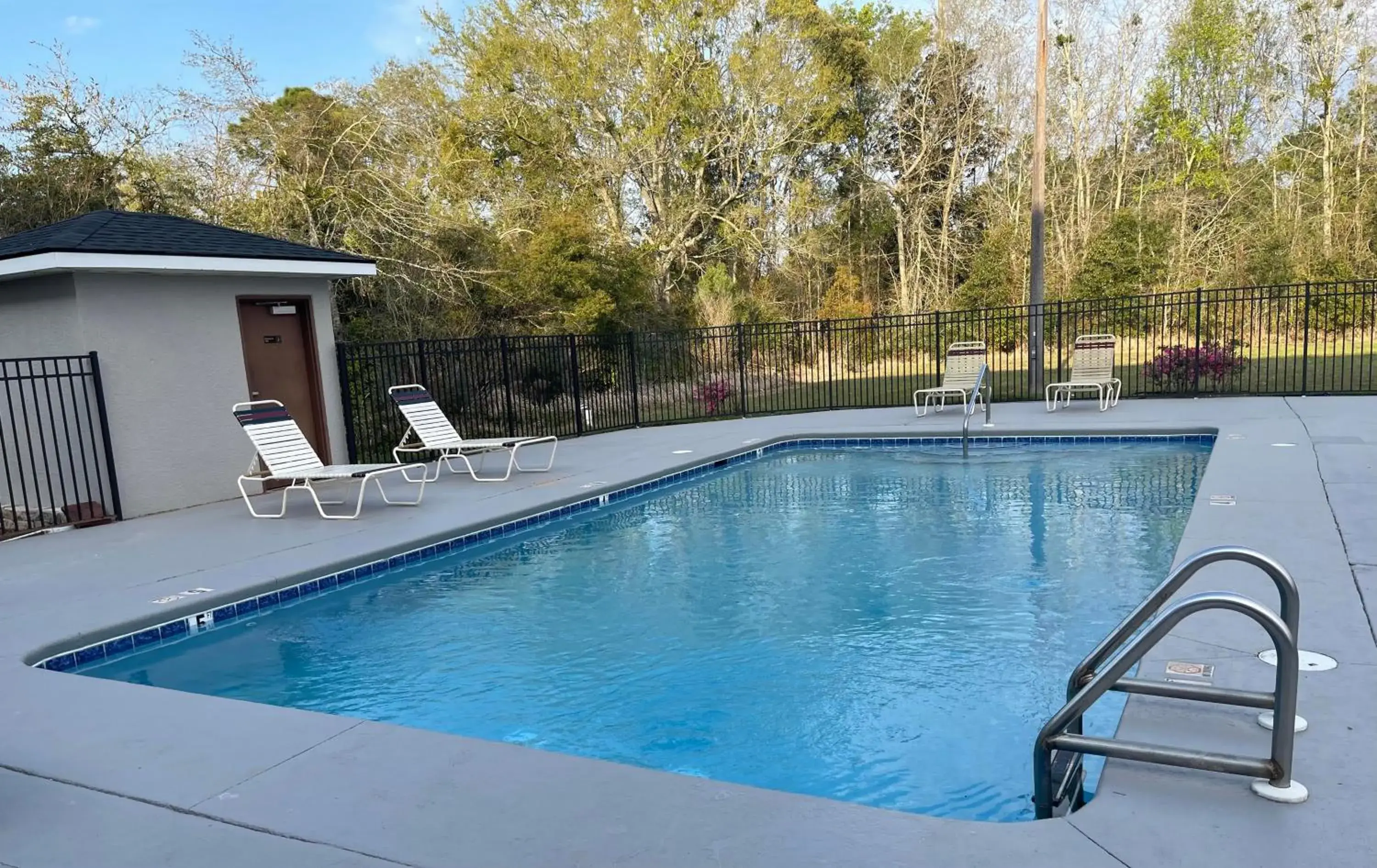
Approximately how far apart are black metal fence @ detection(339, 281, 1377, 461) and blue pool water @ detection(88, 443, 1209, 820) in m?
5.02

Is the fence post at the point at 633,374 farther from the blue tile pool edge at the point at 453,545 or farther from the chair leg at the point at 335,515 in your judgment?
the chair leg at the point at 335,515

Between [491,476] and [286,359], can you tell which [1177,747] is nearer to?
[491,476]

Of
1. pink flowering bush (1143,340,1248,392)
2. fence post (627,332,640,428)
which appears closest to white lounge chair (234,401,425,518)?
fence post (627,332,640,428)

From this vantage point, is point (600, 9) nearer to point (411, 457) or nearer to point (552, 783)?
point (411, 457)

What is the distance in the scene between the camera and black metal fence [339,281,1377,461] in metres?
12.1

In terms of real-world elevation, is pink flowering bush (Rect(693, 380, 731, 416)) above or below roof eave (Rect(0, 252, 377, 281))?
below

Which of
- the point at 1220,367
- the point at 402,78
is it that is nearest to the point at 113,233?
the point at 402,78

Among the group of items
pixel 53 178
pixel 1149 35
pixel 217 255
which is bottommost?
pixel 217 255

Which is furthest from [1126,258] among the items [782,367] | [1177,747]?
[1177,747]

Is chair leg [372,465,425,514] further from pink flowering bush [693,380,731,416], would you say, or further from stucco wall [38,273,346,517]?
pink flowering bush [693,380,731,416]

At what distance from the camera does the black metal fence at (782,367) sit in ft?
39.9

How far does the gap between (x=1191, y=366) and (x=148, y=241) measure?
13.3 metres

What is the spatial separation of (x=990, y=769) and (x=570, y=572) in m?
3.56

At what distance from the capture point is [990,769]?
3215 millimetres
